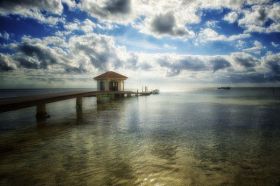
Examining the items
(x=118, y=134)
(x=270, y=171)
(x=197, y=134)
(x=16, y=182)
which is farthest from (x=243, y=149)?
(x=16, y=182)

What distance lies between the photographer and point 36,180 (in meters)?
5.41

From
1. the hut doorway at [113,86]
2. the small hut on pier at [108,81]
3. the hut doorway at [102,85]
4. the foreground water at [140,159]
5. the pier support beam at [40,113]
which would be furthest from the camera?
the hut doorway at [113,86]

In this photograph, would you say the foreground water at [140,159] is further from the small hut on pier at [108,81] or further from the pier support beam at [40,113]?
the small hut on pier at [108,81]

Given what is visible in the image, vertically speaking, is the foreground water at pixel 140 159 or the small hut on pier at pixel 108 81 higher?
the small hut on pier at pixel 108 81

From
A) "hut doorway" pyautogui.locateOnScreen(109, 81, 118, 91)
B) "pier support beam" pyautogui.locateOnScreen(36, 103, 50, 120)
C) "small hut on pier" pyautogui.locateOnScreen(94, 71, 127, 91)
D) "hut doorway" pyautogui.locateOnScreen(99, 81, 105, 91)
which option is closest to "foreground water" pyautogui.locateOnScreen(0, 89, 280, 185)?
"pier support beam" pyautogui.locateOnScreen(36, 103, 50, 120)

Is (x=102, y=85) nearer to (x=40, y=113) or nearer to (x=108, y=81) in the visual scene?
(x=108, y=81)

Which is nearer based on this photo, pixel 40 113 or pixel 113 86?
pixel 40 113

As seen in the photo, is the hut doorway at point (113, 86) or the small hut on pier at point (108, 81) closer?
the small hut on pier at point (108, 81)

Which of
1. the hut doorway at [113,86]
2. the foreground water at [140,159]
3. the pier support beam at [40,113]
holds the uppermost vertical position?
the hut doorway at [113,86]

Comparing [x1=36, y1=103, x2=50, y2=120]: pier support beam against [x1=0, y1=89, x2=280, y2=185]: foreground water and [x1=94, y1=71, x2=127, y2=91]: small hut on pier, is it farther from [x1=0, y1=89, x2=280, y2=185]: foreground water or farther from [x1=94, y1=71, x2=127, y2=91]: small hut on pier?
[x1=94, y1=71, x2=127, y2=91]: small hut on pier

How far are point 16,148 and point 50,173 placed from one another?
3.97m

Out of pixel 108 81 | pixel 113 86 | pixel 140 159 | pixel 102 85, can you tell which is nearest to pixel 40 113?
pixel 140 159

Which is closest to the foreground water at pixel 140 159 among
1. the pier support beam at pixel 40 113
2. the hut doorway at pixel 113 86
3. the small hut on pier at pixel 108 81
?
the pier support beam at pixel 40 113

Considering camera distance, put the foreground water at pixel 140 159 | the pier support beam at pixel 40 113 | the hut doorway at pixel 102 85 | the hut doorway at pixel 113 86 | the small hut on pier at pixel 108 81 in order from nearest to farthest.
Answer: the foreground water at pixel 140 159
the pier support beam at pixel 40 113
the small hut on pier at pixel 108 81
the hut doorway at pixel 102 85
the hut doorway at pixel 113 86
